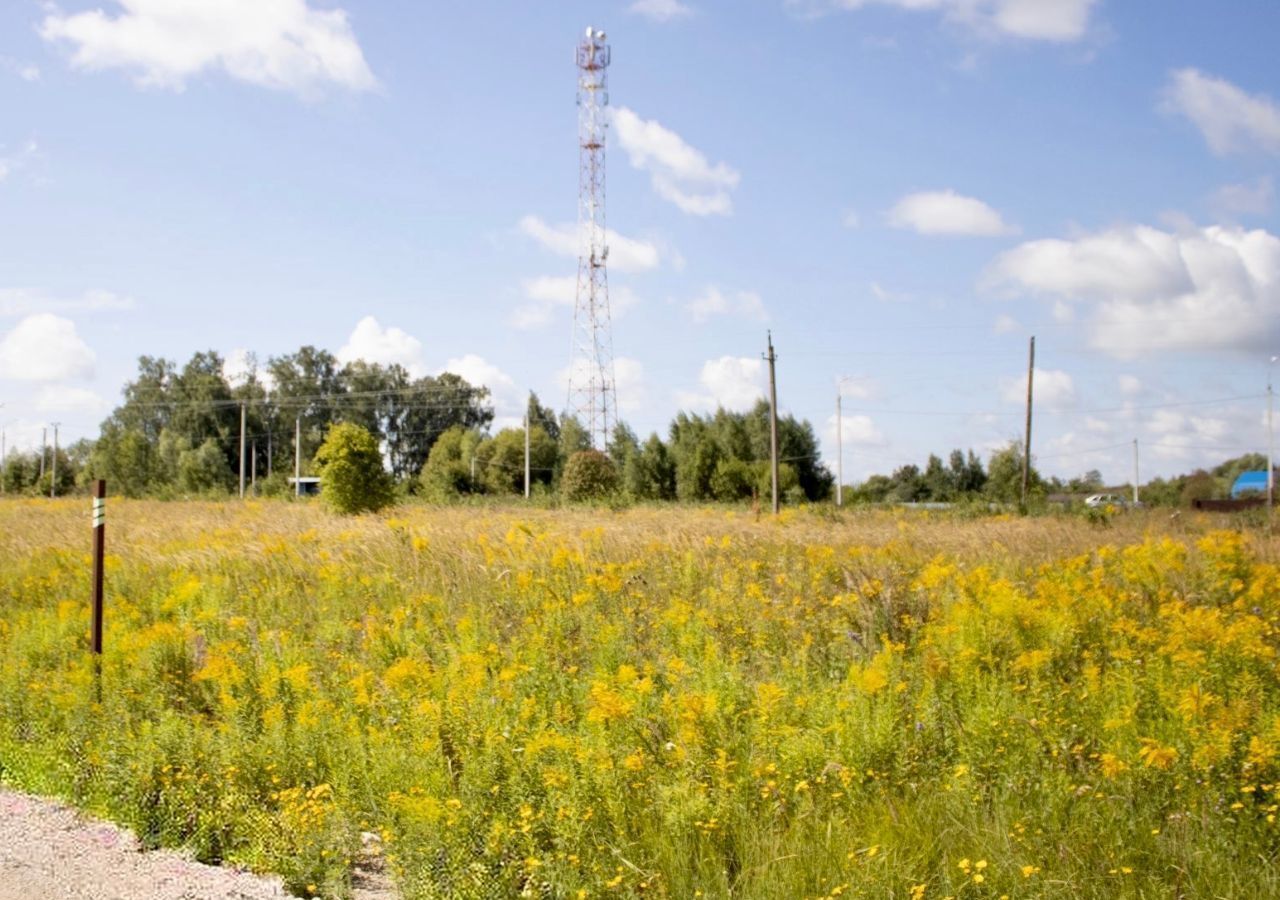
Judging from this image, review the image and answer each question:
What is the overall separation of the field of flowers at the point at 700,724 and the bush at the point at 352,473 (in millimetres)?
16812

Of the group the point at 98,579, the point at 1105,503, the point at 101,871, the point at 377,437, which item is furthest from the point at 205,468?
the point at 101,871

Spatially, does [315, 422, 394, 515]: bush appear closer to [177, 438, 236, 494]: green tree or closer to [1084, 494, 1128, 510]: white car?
[1084, 494, 1128, 510]: white car

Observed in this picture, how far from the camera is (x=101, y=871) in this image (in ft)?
18.0

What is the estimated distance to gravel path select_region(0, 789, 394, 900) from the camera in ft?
16.9

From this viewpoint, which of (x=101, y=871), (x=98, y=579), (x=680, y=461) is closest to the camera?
(x=101, y=871)

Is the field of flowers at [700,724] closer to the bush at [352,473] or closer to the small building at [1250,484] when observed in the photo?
the bush at [352,473]

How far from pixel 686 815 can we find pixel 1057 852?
5.62 feet

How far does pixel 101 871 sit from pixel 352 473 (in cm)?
2431

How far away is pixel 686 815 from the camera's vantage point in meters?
5.19

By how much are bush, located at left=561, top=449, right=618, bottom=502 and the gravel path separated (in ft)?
136

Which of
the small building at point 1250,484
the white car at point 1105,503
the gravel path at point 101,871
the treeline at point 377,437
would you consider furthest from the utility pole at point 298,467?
the small building at point 1250,484

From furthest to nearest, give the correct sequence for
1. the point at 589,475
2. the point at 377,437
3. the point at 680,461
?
the point at 377,437 < the point at 680,461 < the point at 589,475

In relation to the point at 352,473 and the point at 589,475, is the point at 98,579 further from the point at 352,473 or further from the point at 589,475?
the point at 589,475

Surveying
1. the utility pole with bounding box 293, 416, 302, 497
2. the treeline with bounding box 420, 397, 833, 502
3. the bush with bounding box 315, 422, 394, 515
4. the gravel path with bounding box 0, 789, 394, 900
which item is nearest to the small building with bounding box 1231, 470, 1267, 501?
the treeline with bounding box 420, 397, 833, 502
